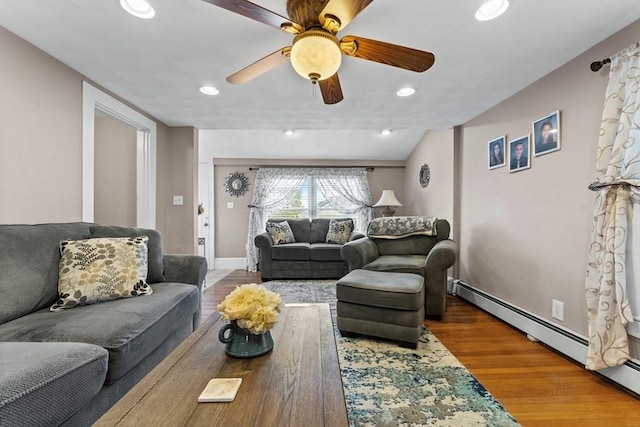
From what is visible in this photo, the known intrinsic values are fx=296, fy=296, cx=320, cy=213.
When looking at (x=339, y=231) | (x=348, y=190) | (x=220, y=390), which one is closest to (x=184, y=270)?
(x=220, y=390)

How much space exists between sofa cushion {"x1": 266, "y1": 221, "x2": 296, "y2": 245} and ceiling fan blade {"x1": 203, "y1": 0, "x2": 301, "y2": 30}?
3.61 m

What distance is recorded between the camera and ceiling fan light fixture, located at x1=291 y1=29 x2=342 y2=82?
1.29m

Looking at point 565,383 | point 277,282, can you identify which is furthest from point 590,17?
point 277,282

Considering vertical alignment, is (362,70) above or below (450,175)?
above

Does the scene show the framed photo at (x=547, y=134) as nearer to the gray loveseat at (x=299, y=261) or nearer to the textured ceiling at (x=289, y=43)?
the textured ceiling at (x=289, y=43)

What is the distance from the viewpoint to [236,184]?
545 centimetres

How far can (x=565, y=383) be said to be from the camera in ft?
5.71

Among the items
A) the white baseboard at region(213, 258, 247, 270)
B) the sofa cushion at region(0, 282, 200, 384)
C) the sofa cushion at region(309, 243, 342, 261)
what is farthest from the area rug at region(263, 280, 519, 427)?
the white baseboard at region(213, 258, 247, 270)

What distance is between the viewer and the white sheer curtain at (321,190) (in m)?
5.42

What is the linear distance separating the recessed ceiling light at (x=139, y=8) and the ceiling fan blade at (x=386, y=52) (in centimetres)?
101

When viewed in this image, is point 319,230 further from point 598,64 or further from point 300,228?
point 598,64

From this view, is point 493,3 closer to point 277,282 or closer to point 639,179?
Answer: point 639,179

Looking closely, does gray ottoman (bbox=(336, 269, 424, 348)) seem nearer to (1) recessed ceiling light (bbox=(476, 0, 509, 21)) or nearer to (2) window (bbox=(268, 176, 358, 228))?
(1) recessed ceiling light (bbox=(476, 0, 509, 21))

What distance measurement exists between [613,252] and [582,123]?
0.89 m
